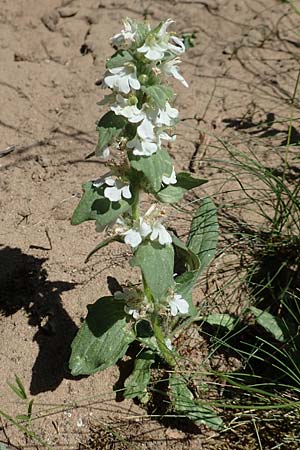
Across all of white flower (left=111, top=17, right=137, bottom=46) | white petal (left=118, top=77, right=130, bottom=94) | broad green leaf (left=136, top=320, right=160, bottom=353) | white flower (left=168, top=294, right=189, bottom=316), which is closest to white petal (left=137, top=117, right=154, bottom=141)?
white petal (left=118, top=77, right=130, bottom=94)

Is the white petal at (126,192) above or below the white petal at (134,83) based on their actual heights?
below

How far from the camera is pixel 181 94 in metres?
3.45

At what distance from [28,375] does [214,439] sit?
28.1 inches

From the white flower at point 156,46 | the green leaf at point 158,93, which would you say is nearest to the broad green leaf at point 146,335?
the green leaf at point 158,93

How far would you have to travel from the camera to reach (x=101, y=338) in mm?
2133

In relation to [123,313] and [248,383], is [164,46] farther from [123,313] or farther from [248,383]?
[248,383]

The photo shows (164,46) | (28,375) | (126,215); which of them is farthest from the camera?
(28,375)

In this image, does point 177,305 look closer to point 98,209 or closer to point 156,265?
point 156,265

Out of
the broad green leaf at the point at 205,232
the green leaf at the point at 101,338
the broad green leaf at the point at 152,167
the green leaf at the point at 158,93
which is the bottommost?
the green leaf at the point at 101,338

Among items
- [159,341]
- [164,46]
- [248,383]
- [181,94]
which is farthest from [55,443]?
[181,94]

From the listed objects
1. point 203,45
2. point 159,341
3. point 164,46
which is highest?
point 164,46

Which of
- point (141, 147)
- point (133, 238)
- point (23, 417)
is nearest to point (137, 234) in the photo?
point (133, 238)

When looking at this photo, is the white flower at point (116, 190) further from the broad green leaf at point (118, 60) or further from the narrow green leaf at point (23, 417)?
the narrow green leaf at point (23, 417)

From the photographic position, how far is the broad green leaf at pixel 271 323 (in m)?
2.42
